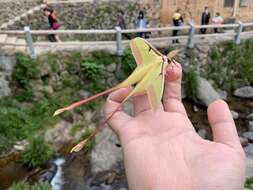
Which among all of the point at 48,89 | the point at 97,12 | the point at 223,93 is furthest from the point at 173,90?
the point at 97,12

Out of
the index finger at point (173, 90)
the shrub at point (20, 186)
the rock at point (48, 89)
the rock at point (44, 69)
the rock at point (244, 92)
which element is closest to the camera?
the index finger at point (173, 90)

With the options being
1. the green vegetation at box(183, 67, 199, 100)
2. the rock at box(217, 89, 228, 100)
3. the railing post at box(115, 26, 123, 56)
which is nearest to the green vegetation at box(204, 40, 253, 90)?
the rock at box(217, 89, 228, 100)

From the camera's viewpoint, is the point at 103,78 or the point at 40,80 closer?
the point at 40,80

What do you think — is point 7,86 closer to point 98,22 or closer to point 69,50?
point 69,50

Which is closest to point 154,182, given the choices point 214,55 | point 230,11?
point 214,55

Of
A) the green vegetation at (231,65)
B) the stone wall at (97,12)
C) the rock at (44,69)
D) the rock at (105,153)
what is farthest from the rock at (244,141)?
the stone wall at (97,12)

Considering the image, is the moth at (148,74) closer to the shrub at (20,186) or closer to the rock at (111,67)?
the shrub at (20,186)

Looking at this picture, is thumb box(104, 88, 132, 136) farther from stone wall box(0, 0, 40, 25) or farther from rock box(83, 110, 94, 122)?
stone wall box(0, 0, 40, 25)

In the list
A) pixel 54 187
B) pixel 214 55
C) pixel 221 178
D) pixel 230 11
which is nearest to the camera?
pixel 221 178
